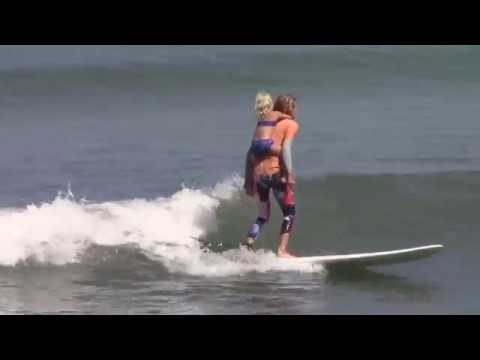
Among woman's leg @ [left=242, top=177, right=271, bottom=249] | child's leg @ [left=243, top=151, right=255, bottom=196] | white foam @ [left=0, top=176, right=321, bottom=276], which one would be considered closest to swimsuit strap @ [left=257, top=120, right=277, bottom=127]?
child's leg @ [left=243, top=151, right=255, bottom=196]

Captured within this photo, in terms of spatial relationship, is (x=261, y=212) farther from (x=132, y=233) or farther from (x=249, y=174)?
(x=132, y=233)

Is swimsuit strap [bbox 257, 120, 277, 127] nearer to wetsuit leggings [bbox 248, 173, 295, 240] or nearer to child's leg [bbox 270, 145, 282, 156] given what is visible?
child's leg [bbox 270, 145, 282, 156]

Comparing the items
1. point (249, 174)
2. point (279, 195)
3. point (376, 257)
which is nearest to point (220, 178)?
point (249, 174)

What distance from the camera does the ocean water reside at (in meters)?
10.2

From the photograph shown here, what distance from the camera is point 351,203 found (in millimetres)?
13406

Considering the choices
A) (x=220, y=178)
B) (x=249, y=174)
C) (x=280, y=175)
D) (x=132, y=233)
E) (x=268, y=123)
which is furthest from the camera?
(x=220, y=178)

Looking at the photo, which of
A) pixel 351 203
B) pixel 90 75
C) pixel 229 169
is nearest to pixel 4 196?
pixel 229 169

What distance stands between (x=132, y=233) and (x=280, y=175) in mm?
1873

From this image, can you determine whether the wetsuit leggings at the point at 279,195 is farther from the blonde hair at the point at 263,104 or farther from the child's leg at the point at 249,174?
the blonde hair at the point at 263,104

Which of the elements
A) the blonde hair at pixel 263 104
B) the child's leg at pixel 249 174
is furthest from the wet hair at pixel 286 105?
the child's leg at pixel 249 174

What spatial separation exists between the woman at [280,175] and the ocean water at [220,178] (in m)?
0.34

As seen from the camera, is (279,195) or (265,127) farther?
(279,195)

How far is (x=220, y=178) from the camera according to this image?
14.4 m

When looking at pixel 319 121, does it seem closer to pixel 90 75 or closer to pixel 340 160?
pixel 340 160
